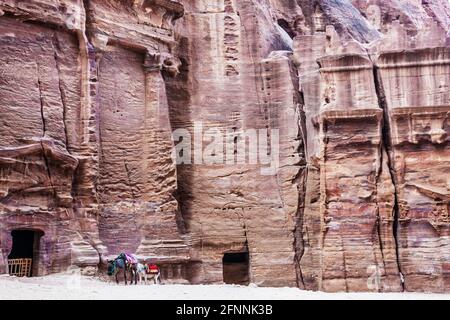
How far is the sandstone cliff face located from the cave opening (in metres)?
0.31

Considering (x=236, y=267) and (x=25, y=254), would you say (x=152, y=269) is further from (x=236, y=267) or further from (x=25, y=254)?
(x=236, y=267)

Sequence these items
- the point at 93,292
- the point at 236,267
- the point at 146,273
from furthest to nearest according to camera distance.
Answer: the point at 236,267 < the point at 146,273 < the point at 93,292

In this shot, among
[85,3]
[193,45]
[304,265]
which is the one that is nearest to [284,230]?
[304,265]

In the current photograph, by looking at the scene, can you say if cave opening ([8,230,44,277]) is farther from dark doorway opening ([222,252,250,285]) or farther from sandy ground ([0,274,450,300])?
dark doorway opening ([222,252,250,285])

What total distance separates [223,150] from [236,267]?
4.86 metres

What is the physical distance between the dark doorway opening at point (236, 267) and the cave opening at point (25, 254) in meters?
8.24

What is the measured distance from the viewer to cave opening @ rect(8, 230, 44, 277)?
66.7ft

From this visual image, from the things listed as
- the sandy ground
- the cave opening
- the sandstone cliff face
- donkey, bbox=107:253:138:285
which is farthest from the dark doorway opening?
the cave opening

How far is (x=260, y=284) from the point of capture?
25156 mm

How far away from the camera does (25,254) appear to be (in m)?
22.2

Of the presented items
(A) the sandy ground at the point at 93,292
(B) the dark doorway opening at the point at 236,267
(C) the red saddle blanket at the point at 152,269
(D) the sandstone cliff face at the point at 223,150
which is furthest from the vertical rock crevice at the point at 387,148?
(C) the red saddle blanket at the point at 152,269

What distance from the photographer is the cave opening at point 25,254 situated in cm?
2033

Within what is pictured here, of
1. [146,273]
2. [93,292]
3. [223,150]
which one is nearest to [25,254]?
[146,273]

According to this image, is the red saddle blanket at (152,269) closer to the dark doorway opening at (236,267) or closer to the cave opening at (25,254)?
the cave opening at (25,254)
